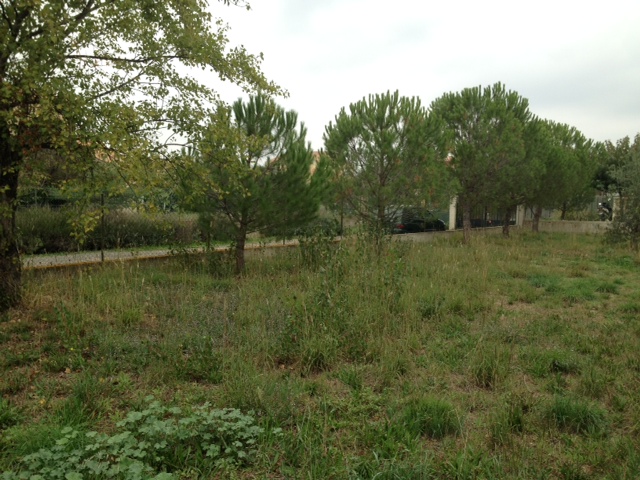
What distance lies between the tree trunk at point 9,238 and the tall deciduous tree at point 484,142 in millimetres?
12053

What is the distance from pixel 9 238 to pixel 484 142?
13.4m

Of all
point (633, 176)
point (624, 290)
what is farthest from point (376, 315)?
point (633, 176)

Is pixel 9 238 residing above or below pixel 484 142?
below

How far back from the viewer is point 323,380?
4.06 meters

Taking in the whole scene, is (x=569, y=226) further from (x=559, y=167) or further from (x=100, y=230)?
(x=100, y=230)

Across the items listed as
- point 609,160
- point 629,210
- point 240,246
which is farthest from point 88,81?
point 609,160

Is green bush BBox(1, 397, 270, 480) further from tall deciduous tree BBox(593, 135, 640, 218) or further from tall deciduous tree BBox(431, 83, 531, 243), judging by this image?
tall deciduous tree BBox(593, 135, 640, 218)

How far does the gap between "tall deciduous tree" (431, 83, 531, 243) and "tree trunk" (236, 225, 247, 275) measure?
8297 millimetres

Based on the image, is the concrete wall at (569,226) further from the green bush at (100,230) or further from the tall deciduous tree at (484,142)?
the green bush at (100,230)

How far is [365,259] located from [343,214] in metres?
4.78

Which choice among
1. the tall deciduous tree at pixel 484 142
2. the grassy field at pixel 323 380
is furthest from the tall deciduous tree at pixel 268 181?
the tall deciduous tree at pixel 484 142

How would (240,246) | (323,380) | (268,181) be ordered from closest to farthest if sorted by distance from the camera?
(323,380) → (268,181) → (240,246)

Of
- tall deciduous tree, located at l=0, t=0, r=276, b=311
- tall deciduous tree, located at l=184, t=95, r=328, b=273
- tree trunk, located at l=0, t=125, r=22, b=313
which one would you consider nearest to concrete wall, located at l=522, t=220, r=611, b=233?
tall deciduous tree, located at l=184, t=95, r=328, b=273

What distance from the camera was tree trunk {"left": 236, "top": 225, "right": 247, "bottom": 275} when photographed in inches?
357
